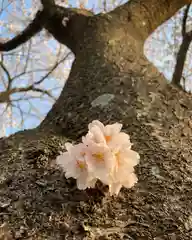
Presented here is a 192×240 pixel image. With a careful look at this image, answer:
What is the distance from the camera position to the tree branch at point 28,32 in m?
2.49

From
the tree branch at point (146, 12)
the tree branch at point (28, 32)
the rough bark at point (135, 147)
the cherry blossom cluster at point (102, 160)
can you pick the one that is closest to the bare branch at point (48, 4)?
the tree branch at point (28, 32)

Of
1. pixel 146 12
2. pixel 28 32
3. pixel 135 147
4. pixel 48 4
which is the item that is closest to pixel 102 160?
pixel 135 147

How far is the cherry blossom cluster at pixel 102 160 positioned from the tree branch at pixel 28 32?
1.87 meters

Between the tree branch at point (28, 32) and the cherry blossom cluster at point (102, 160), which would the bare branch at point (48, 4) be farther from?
the cherry blossom cluster at point (102, 160)

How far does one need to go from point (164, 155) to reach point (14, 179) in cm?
46

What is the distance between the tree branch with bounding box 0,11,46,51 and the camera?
2.49 metres

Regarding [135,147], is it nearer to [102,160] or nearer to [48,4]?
[102,160]

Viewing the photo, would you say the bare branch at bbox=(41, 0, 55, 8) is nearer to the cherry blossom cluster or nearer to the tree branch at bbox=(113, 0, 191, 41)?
the tree branch at bbox=(113, 0, 191, 41)

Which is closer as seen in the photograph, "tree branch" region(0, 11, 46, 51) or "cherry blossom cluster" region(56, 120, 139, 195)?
"cherry blossom cluster" region(56, 120, 139, 195)

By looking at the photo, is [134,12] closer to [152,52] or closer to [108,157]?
[108,157]

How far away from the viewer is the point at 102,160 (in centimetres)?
77

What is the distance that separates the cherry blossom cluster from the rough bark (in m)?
0.07

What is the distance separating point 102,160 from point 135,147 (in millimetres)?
304

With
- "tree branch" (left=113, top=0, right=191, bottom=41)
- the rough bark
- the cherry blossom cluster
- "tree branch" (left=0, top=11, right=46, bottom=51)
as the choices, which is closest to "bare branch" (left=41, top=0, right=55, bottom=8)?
"tree branch" (left=0, top=11, right=46, bottom=51)
